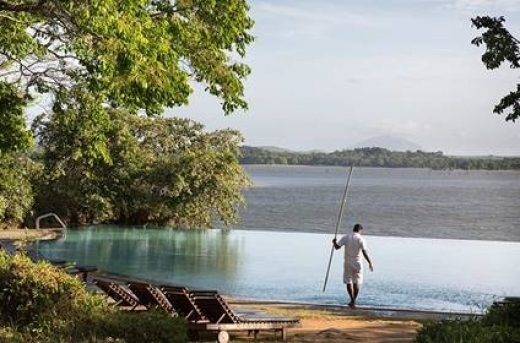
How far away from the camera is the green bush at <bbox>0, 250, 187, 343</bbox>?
28.8 feet

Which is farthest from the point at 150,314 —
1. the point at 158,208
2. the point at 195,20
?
the point at 158,208

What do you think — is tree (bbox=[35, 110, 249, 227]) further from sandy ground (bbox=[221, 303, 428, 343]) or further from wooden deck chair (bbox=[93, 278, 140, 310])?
wooden deck chair (bbox=[93, 278, 140, 310])

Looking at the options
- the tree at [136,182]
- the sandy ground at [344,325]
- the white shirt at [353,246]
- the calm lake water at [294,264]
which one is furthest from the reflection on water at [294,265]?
the sandy ground at [344,325]

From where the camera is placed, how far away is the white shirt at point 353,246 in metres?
15.1

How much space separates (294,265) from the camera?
24656mm

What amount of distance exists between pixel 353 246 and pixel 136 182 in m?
23.5

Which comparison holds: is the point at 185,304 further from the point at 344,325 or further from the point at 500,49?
the point at 500,49

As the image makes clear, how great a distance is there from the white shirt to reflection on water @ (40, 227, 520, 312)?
2282 millimetres

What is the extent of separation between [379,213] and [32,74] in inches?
2323

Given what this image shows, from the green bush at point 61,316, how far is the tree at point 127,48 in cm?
277

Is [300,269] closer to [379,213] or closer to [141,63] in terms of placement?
[141,63]

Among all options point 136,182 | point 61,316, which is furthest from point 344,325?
point 136,182

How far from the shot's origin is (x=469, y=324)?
312 inches

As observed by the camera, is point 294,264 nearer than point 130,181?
Yes
